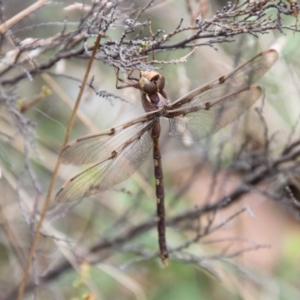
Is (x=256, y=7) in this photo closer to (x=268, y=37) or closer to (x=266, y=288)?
(x=268, y=37)

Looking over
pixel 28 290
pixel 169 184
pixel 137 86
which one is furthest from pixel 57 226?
pixel 137 86

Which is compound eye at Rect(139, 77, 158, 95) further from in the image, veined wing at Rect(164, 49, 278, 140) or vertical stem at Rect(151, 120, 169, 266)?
vertical stem at Rect(151, 120, 169, 266)

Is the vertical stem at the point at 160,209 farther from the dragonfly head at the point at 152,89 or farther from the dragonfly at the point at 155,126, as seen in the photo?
the dragonfly head at the point at 152,89

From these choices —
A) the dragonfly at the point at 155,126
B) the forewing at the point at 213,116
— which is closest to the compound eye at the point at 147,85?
the dragonfly at the point at 155,126

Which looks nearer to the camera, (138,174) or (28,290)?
(28,290)

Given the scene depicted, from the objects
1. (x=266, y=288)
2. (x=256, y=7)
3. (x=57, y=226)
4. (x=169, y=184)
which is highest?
(x=256, y=7)

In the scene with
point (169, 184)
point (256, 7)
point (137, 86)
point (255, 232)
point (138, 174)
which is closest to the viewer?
point (256, 7)

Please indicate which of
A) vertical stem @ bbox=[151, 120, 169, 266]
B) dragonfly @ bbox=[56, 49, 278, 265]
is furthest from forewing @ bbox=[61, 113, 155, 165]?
vertical stem @ bbox=[151, 120, 169, 266]

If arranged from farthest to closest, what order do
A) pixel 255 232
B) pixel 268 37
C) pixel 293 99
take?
1. pixel 255 232
2. pixel 293 99
3. pixel 268 37
